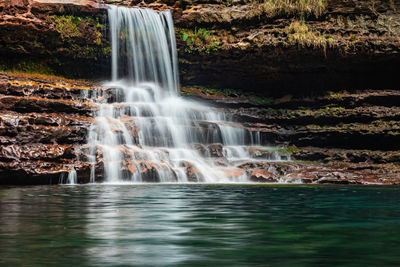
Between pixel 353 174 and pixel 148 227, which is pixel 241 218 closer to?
pixel 148 227

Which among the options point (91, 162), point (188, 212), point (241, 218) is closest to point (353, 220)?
point (241, 218)

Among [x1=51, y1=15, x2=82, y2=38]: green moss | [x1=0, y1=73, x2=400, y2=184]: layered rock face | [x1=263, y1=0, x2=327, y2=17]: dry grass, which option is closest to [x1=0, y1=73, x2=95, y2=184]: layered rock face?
[x1=0, y1=73, x2=400, y2=184]: layered rock face

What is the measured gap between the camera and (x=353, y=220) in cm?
477

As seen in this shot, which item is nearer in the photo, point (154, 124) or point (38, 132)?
point (38, 132)

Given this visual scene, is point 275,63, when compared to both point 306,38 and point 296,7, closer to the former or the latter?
point 306,38

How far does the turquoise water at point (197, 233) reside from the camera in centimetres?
294

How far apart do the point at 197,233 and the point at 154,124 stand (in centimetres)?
1025

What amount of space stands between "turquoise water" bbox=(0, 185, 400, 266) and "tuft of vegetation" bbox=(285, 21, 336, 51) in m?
11.4

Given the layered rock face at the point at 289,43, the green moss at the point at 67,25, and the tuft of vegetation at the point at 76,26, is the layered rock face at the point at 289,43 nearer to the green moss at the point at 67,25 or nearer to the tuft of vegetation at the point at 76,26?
the tuft of vegetation at the point at 76,26

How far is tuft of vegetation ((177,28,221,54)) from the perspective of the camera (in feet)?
59.7

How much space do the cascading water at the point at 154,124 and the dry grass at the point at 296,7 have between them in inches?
164

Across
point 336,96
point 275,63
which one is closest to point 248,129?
point 275,63

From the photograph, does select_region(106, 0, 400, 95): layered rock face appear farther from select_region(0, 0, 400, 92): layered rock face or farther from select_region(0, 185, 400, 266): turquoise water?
select_region(0, 185, 400, 266): turquoise water

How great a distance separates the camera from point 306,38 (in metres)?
16.9
